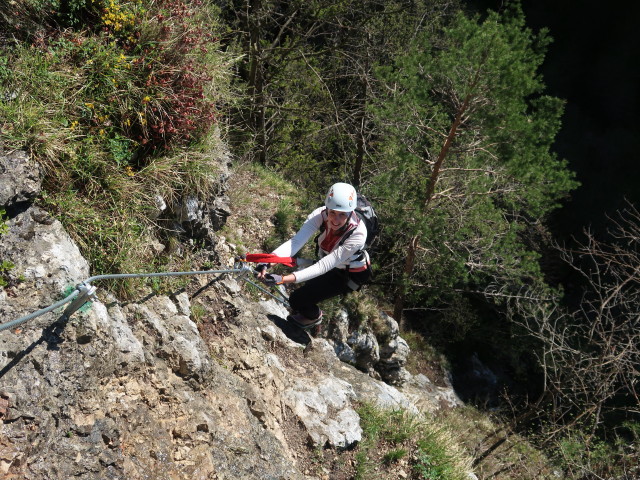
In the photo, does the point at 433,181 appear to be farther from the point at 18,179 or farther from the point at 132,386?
the point at 18,179

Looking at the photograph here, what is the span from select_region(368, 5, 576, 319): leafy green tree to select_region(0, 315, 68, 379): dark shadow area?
7.91 meters

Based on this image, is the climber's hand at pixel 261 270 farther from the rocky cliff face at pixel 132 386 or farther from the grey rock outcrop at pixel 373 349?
the grey rock outcrop at pixel 373 349

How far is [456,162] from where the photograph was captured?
Result: 470 inches

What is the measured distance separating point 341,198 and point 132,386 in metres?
2.45

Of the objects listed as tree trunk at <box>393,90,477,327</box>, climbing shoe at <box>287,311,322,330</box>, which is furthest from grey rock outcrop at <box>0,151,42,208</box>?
tree trunk at <box>393,90,477,327</box>

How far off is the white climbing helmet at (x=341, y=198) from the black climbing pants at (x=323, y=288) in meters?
1.03

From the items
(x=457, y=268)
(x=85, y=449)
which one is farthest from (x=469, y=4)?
(x=85, y=449)

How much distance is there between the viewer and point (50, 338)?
3273 mm

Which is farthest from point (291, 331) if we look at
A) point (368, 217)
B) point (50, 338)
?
point (50, 338)

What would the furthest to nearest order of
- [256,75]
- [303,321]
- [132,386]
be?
[256,75]
[303,321]
[132,386]

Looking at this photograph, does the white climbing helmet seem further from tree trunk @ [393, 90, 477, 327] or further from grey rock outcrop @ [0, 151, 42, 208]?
tree trunk @ [393, 90, 477, 327]

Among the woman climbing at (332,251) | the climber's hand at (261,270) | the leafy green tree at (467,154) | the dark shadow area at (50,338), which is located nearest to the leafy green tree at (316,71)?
the leafy green tree at (467,154)

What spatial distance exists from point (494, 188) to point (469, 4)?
13818 millimetres

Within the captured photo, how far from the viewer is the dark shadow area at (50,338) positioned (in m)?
3.07
